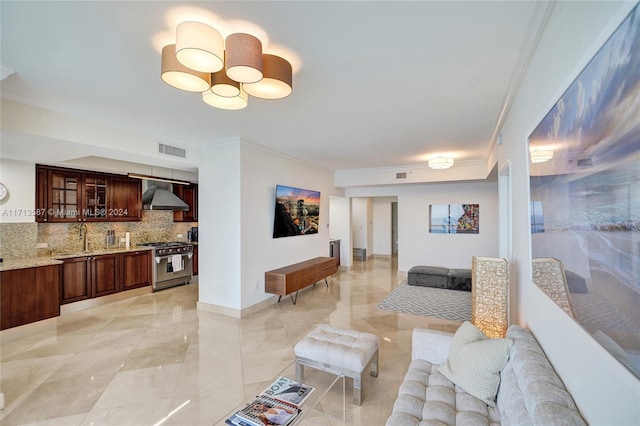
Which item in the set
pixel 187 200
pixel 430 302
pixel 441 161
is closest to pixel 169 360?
pixel 430 302

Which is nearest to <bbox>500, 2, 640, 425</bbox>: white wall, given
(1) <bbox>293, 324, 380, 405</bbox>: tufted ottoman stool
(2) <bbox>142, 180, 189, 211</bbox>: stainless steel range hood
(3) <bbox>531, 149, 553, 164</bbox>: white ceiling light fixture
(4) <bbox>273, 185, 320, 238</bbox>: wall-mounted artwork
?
(3) <bbox>531, 149, 553, 164</bbox>: white ceiling light fixture

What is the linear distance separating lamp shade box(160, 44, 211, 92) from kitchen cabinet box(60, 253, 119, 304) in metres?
4.35

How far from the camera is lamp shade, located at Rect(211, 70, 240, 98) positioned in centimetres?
219

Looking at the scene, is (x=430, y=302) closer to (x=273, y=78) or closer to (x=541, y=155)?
(x=541, y=155)

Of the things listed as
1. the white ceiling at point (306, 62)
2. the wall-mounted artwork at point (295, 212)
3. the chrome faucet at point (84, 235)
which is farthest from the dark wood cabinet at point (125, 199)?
the wall-mounted artwork at point (295, 212)

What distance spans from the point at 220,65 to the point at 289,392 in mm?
2227

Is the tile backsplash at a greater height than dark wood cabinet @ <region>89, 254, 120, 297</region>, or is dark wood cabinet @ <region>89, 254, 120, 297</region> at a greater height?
the tile backsplash

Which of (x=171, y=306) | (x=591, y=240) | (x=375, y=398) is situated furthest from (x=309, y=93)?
(x=171, y=306)

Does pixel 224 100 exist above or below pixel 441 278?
above

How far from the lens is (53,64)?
7.36 ft

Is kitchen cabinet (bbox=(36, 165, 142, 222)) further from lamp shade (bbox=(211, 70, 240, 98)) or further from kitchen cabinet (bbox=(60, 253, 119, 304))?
lamp shade (bbox=(211, 70, 240, 98))

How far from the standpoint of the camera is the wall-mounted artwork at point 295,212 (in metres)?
5.21

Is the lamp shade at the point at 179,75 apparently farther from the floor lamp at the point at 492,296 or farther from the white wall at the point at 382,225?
the white wall at the point at 382,225

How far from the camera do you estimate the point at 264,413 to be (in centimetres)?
178
